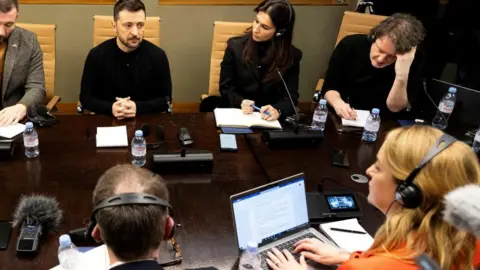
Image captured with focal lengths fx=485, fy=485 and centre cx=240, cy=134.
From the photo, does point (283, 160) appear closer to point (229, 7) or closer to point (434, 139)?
point (434, 139)

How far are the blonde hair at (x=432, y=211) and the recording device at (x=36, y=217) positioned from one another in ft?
3.60

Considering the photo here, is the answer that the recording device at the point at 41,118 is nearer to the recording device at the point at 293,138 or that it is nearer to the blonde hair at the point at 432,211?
the recording device at the point at 293,138

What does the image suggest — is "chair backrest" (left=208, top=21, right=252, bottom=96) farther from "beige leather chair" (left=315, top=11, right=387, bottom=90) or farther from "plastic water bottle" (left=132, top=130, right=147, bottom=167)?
"plastic water bottle" (left=132, top=130, right=147, bottom=167)

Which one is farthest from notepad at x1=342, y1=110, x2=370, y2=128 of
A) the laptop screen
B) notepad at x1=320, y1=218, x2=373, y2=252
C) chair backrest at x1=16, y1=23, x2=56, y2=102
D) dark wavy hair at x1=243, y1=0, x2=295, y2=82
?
chair backrest at x1=16, y1=23, x2=56, y2=102

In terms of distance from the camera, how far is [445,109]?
2789 mm

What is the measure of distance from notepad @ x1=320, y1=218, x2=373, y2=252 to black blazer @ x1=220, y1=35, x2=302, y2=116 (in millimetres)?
1227

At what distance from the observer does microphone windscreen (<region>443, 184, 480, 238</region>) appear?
111cm

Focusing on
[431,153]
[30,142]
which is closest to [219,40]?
[30,142]

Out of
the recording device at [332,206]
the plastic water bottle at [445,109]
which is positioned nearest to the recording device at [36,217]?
the recording device at [332,206]

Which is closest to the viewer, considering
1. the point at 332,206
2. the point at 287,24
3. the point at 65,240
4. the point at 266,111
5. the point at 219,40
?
the point at 65,240

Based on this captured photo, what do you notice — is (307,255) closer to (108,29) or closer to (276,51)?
(276,51)

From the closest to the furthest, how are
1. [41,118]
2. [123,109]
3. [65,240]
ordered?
[65,240] → [41,118] → [123,109]

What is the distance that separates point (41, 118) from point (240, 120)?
99cm

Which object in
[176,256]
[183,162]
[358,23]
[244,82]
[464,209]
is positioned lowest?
[176,256]
